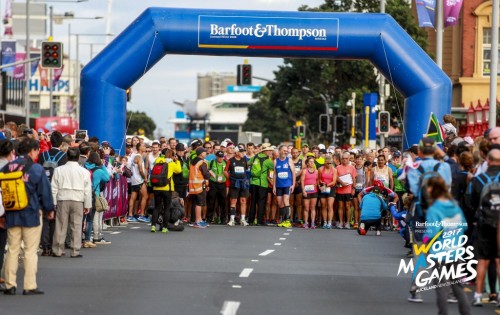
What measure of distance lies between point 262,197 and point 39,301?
1658cm

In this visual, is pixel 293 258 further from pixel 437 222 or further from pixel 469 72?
pixel 469 72

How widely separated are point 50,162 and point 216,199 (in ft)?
36.9

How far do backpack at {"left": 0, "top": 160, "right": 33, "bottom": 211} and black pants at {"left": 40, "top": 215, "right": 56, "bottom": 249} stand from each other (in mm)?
4770

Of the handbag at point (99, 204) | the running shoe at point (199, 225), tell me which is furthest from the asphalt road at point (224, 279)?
the running shoe at point (199, 225)

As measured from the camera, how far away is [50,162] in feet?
62.1

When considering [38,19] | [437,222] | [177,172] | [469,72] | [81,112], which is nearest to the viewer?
[437,222]

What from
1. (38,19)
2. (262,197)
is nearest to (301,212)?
(262,197)

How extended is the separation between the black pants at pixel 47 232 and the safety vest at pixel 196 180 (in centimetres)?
857

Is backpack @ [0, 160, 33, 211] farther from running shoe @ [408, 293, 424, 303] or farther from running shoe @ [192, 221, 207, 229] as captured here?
running shoe @ [192, 221, 207, 229]

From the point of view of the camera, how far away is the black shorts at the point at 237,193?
29438mm

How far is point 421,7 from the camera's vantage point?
3212 centimetres

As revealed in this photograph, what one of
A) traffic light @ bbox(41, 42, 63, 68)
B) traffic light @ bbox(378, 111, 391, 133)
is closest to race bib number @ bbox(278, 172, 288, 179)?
traffic light @ bbox(41, 42, 63, 68)

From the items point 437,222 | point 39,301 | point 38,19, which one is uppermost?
point 38,19

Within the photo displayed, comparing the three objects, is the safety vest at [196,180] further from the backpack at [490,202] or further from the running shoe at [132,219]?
the backpack at [490,202]
